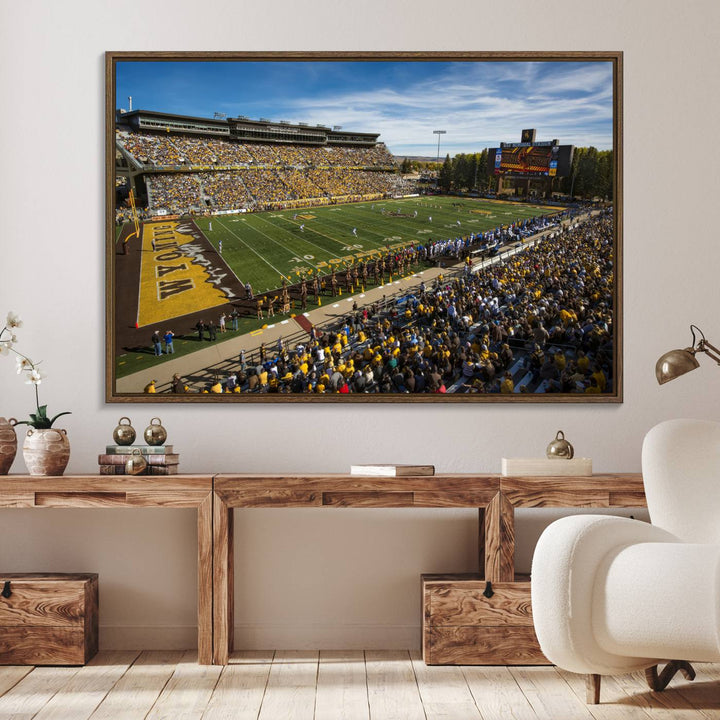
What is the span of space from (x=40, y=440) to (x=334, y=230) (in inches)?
58.1

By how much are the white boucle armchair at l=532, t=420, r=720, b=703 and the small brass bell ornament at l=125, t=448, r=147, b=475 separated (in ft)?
4.93

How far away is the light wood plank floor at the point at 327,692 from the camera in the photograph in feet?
8.71

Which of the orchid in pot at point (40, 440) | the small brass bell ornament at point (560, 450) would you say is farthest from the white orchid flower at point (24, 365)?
the small brass bell ornament at point (560, 450)

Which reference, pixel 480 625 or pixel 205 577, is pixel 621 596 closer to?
pixel 480 625

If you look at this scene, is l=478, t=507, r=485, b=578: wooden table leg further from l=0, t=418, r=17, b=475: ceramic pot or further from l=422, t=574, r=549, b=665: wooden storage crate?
l=0, t=418, r=17, b=475: ceramic pot

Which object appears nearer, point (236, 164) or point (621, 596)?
point (621, 596)

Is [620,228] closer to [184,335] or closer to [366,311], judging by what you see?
[366,311]

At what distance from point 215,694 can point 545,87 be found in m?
2.67

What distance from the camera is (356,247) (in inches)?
147

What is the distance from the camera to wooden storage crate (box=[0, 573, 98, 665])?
316 cm

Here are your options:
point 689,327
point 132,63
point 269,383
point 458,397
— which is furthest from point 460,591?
point 132,63

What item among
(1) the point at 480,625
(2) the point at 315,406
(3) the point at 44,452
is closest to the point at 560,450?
(1) the point at 480,625

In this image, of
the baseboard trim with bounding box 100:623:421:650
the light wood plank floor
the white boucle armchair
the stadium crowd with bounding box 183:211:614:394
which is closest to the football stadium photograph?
the stadium crowd with bounding box 183:211:614:394

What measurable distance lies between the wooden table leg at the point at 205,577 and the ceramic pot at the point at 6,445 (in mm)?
760
